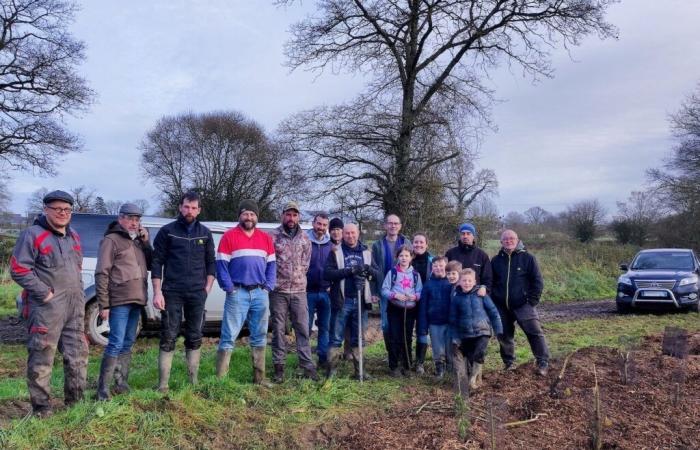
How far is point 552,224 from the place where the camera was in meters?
39.8

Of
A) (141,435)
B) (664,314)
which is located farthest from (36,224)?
(664,314)

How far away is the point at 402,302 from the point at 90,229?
4774 millimetres

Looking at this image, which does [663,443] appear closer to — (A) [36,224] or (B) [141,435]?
(B) [141,435]

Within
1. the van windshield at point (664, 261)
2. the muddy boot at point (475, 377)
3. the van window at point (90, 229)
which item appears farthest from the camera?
the van windshield at point (664, 261)

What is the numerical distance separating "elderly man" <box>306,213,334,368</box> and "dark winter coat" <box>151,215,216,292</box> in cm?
137

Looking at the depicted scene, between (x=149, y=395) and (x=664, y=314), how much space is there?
12.1m

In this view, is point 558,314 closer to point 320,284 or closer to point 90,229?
point 320,284

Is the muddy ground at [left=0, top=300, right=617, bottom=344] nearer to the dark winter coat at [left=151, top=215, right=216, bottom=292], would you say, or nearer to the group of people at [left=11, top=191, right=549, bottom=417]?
the group of people at [left=11, top=191, right=549, bottom=417]

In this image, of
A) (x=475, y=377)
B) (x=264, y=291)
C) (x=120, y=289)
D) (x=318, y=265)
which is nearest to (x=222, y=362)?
(x=264, y=291)

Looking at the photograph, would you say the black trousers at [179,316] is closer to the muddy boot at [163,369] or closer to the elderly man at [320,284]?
the muddy boot at [163,369]

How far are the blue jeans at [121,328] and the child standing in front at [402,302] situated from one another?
2.72 meters

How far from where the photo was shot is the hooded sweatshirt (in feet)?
20.0

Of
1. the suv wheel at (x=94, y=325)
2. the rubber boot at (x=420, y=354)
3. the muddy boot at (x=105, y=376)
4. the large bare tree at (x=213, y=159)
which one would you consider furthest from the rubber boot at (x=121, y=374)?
the large bare tree at (x=213, y=159)

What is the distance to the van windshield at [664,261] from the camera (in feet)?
43.2
